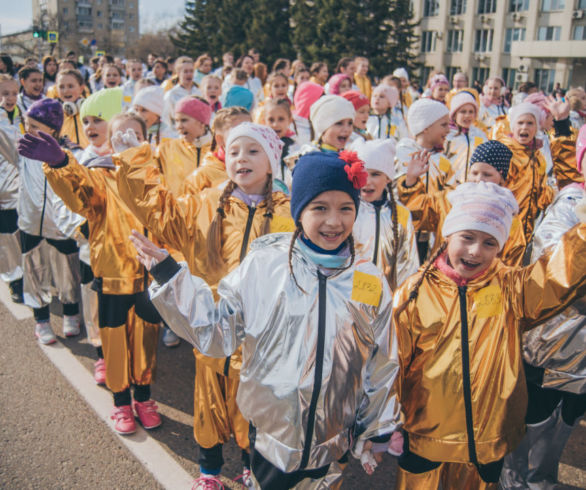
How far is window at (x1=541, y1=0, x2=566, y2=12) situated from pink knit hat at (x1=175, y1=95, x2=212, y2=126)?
46225mm

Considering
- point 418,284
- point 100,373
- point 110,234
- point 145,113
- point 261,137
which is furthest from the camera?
point 145,113

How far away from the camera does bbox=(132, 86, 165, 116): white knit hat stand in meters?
4.98

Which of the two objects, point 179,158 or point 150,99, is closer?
point 179,158

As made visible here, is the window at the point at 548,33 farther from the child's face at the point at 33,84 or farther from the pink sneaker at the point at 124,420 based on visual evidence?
the pink sneaker at the point at 124,420

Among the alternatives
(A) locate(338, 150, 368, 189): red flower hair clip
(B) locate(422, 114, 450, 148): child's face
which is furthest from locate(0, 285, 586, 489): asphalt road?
(B) locate(422, 114, 450, 148): child's face

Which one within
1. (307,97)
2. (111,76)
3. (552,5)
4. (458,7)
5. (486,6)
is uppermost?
(458,7)

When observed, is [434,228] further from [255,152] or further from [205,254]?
[205,254]

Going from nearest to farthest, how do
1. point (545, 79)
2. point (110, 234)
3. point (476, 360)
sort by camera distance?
point (476, 360), point (110, 234), point (545, 79)

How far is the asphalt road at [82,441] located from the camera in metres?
3.10

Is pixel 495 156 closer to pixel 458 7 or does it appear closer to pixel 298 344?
pixel 298 344

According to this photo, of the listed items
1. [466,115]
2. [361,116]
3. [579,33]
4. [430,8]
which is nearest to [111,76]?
[361,116]

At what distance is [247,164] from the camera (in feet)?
9.43

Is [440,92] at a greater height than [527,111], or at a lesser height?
greater

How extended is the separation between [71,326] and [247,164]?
297 cm
